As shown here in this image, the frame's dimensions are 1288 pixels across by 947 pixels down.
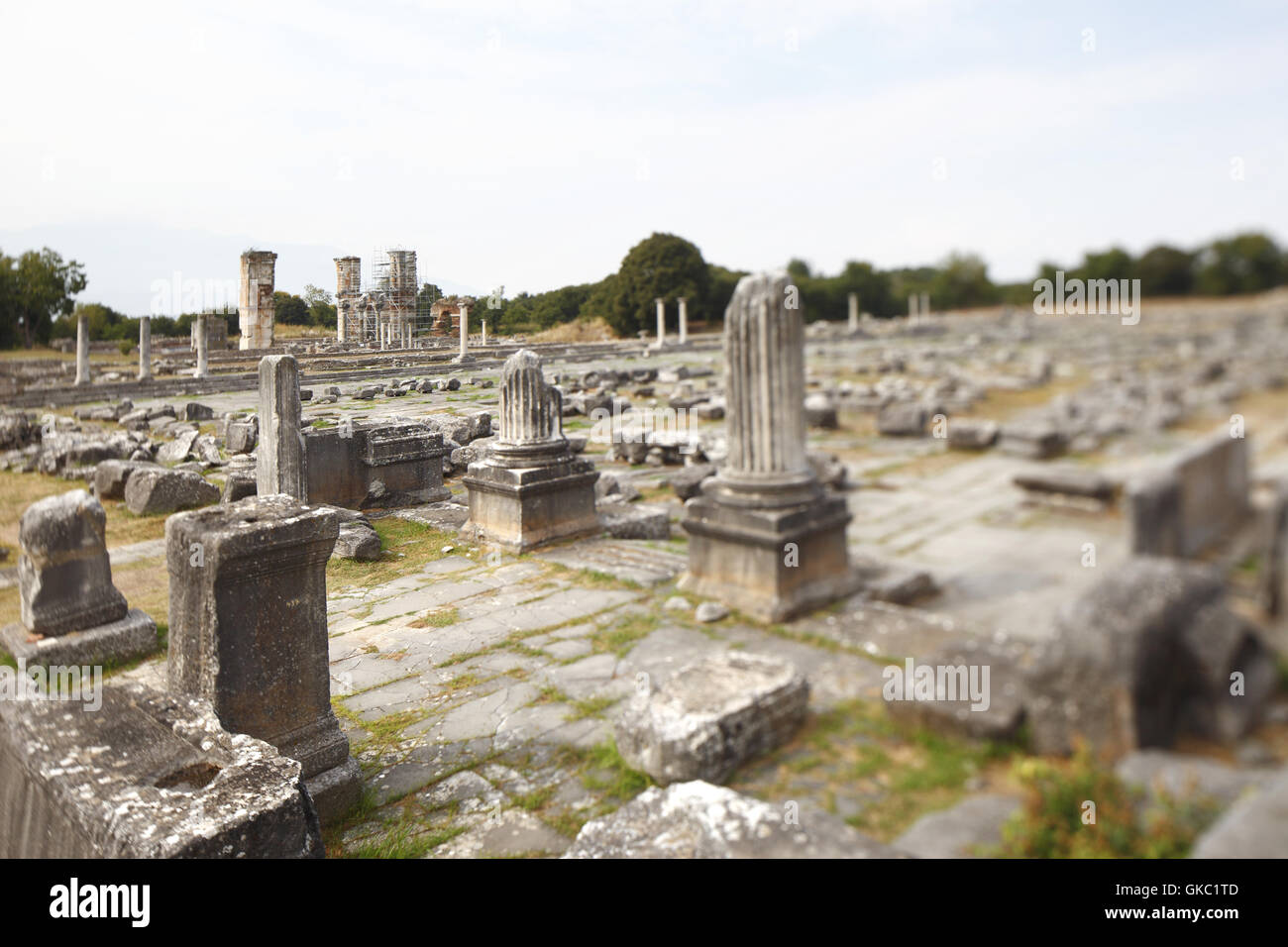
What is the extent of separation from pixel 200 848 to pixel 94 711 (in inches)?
34.5

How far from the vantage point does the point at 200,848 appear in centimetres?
202

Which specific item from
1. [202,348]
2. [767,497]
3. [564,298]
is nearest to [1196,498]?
[767,497]

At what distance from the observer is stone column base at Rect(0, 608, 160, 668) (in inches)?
149

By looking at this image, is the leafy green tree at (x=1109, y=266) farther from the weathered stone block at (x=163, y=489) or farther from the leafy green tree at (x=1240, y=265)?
the weathered stone block at (x=163, y=489)

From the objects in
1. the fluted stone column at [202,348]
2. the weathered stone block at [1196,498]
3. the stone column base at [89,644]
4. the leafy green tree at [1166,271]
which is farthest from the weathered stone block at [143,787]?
the leafy green tree at [1166,271]

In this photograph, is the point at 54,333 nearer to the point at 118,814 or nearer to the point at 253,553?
the point at 253,553

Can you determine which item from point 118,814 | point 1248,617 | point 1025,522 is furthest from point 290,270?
point 1248,617

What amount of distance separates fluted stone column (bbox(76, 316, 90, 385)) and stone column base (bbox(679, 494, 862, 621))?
312 cm

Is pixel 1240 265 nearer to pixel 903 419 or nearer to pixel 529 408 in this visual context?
pixel 903 419

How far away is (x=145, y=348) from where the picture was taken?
4090 millimetres

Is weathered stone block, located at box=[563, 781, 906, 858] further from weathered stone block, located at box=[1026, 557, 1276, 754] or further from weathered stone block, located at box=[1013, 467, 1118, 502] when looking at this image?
weathered stone block, located at box=[1013, 467, 1118, 502]

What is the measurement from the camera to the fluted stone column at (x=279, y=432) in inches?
173

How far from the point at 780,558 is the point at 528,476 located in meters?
2.31

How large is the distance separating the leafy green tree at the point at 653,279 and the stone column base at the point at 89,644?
296 cm
